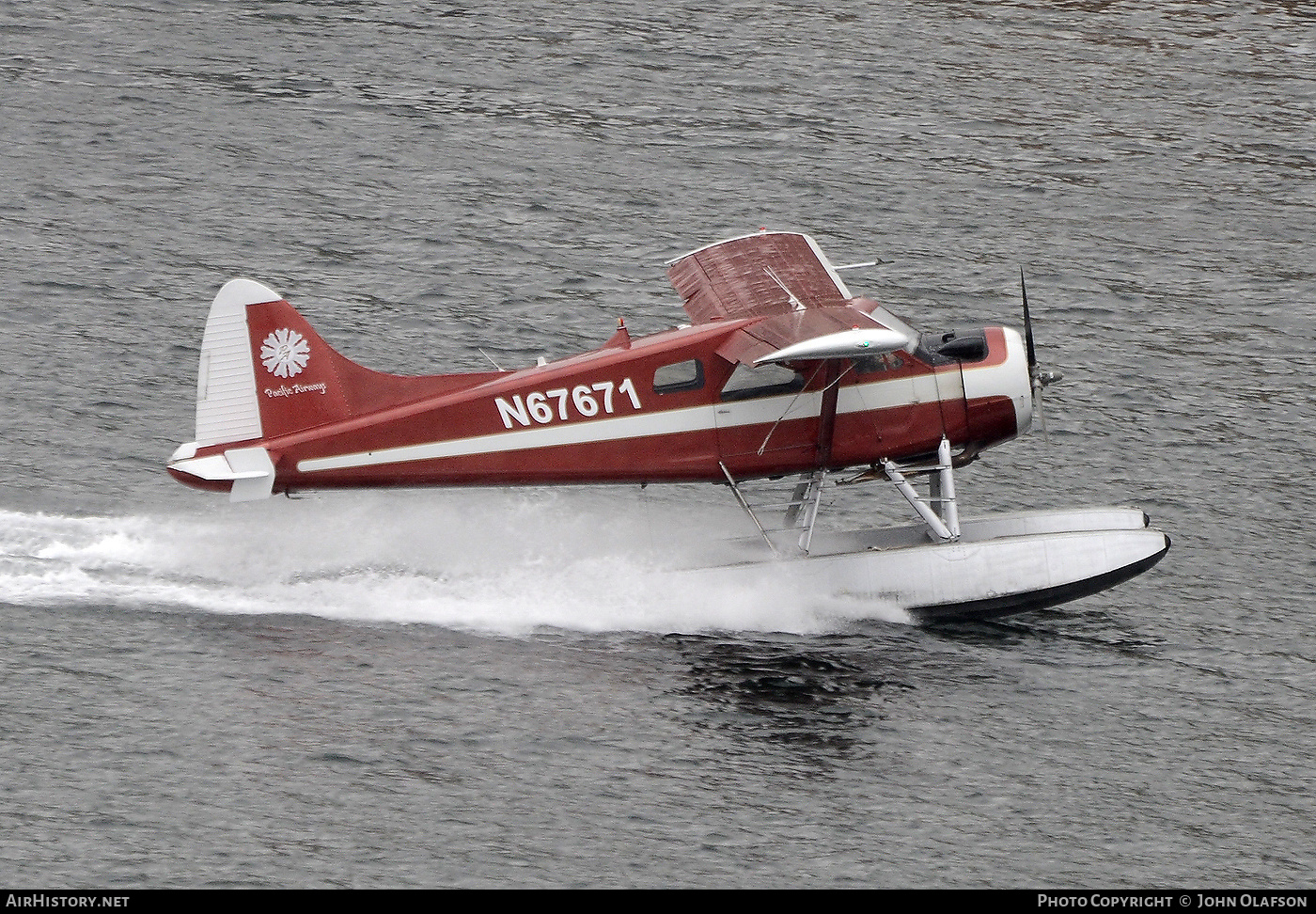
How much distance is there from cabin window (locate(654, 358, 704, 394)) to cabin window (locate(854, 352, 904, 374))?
1919mm

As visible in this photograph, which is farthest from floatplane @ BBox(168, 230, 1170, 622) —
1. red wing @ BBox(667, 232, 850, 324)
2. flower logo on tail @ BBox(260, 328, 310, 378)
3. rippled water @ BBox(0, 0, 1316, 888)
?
rippled water @ BBox(0, 0, 1316, 888)

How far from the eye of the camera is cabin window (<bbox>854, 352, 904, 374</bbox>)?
2195cm

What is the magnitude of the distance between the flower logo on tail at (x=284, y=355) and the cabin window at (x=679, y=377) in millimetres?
4219

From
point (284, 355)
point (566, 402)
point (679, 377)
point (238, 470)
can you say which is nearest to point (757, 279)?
point (679, 377)

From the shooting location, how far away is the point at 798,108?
132ft

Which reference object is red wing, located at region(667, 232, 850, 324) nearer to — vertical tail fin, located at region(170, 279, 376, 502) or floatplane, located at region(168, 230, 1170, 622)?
floatplane, located at region(168, 230, 1170, 622)

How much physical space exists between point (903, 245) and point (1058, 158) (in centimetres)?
583

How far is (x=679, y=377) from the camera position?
2192 centimetres

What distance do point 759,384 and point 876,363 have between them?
1444 millimetres

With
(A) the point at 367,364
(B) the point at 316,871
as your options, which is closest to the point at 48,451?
(A) the point at 367,364

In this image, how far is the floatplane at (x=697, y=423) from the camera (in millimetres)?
21594

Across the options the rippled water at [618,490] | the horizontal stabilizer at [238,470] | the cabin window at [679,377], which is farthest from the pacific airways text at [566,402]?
the horizontal stabilizer at [238,470]

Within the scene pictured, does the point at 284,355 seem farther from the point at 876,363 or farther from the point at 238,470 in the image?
the point at 876,363

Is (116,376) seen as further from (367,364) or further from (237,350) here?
(237,350)
